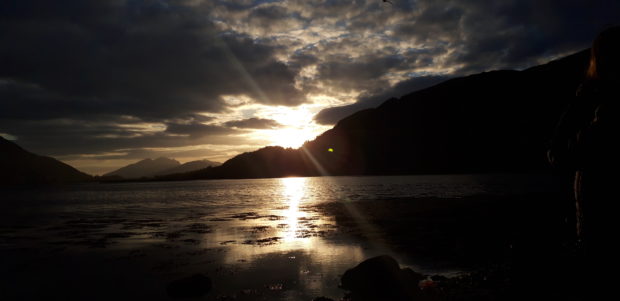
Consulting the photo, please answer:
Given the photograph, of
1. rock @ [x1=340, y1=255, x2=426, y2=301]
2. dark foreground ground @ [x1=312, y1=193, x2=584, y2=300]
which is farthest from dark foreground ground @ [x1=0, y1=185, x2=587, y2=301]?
rock @ [x1=340, y1=255, x2=426, y2=301]

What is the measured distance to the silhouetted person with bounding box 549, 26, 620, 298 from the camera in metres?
11.5

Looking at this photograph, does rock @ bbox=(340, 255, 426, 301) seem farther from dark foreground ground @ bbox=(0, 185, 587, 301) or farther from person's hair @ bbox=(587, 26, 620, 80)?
person's hair @ bbox=(587, 26, 620, 80)

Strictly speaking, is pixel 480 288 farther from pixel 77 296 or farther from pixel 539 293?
pixel 77 296

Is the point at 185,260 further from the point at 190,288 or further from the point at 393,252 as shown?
the point at 393,252

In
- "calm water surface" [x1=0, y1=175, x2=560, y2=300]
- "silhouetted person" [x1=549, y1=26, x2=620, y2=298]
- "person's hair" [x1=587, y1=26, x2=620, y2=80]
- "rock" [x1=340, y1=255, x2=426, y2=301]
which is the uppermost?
"person's hair" [x1=587, y1=26, x2=620, y2=80]

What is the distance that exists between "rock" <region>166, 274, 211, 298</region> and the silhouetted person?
15777mm

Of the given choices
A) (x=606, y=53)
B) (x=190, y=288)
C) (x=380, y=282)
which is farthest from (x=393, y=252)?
(x=606, y=53)

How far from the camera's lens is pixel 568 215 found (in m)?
36.5

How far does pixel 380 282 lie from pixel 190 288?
888 centimetres

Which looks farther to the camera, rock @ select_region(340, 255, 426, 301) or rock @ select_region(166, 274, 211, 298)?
rock @ select_region(166, 274, 211, 298)

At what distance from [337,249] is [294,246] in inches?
137

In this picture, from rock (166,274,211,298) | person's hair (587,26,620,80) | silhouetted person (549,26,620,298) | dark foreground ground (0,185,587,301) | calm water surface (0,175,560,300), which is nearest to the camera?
silhouetted person (549,26,620,298)

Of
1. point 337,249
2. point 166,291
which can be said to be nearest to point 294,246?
point 337,249

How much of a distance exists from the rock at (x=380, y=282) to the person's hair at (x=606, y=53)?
10.5m
